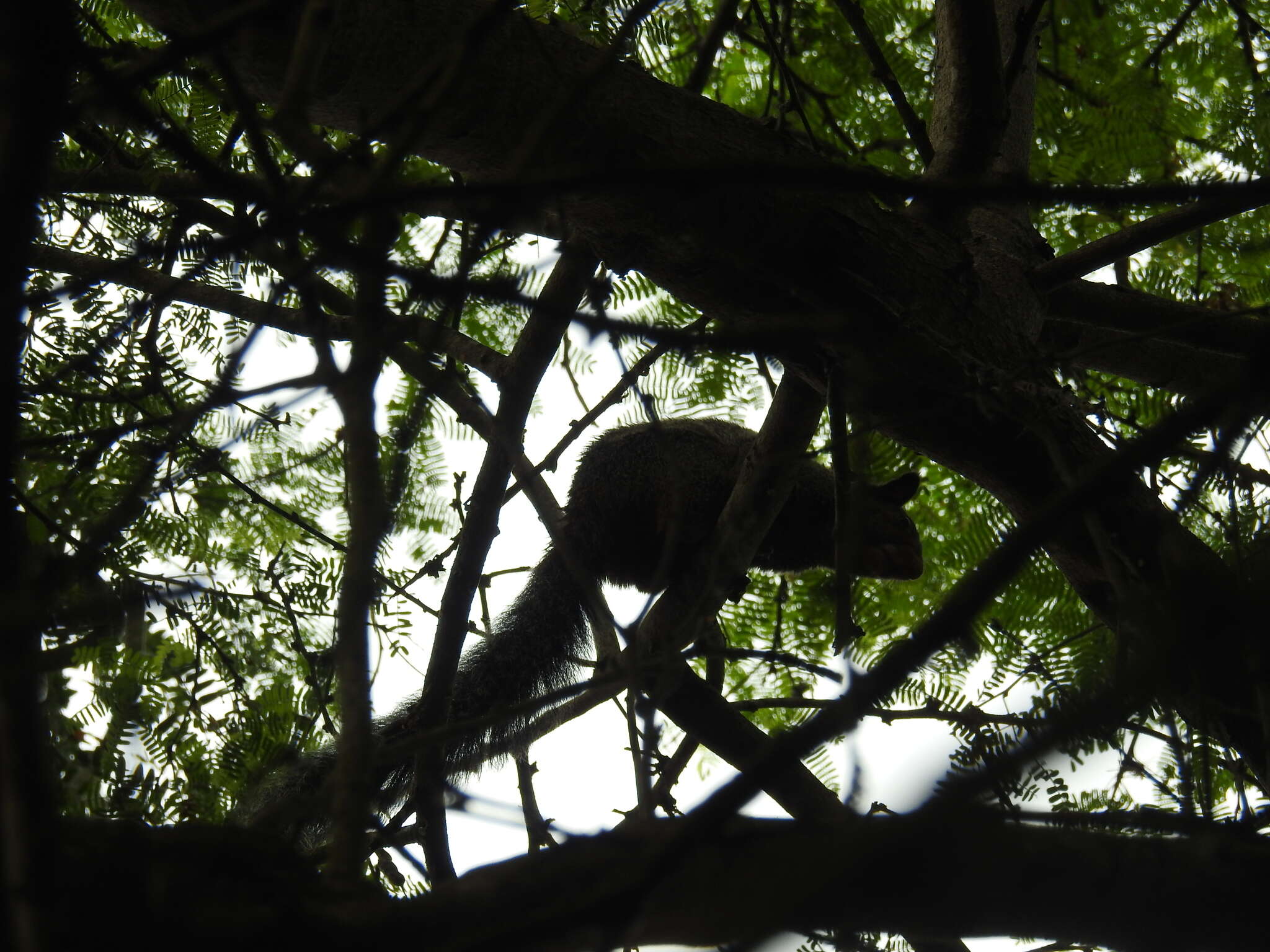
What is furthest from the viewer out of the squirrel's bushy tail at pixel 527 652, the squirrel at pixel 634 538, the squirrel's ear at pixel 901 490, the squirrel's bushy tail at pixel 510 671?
the squirrel's ear at pixel 901 490

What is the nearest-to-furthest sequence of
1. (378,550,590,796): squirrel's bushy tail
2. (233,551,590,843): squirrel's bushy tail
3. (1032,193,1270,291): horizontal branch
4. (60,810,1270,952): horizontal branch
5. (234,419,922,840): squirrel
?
(60,810,1270,952): horizontal branch < (1032,193,1270,291): horizontal branch < (233,551,590,843): squirrel's bushy tail < (378,550,590,796): squirrel's bushy tail < (234,419,922,840): squirrel

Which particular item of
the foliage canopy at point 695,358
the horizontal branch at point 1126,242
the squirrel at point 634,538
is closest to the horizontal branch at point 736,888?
the foliage canopy at point 695,358

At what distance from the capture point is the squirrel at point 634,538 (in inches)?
175

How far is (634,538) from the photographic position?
194 inches

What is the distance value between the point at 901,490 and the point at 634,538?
1.28 meters

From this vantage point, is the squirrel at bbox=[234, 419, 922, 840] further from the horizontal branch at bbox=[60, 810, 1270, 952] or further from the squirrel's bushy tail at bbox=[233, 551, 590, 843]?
the horizontal branch at bbox=[60, 810, 1270, 952]

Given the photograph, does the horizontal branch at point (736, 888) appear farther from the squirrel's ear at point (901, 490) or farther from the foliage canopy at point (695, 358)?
the squirrel's ear at point (901, 490)

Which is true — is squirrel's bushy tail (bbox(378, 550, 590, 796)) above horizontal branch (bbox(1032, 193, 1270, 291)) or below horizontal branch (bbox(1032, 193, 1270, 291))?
below

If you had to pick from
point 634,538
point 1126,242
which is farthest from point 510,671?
point 1126,242

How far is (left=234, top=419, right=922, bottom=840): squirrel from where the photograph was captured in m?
4.45

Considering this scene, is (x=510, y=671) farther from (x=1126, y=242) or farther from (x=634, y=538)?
(x=1126, y=242)

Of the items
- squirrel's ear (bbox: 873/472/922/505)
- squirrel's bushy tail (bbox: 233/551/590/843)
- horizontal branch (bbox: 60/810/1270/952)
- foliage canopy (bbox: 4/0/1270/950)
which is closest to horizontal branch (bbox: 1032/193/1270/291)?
foliage canopy (bbox: 4/0/1270/950)

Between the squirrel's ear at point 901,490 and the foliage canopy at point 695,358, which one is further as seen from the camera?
the squirrel's ear at point 901,490

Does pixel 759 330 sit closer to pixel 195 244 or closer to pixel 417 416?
pixel 417 416
